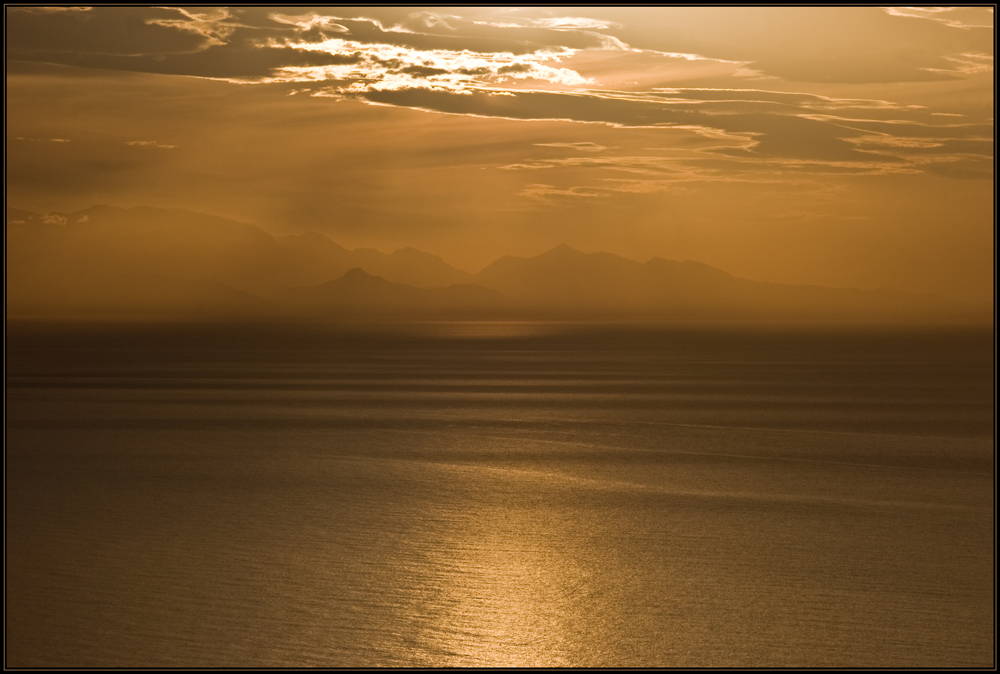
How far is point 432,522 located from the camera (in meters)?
13.9

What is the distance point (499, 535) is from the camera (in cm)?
1309

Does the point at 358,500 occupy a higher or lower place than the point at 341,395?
higher

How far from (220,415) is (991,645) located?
75.6ft

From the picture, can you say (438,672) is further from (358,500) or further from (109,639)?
(358,500)

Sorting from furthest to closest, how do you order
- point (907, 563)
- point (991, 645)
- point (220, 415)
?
1. point (220, 415)
2. point (907, 563)
3. point (991, 645)

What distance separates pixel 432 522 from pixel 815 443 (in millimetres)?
11945

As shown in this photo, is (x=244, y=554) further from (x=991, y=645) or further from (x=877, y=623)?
(x=991, y=645)

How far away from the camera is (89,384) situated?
128ft

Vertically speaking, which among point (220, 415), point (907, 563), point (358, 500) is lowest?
point (220, 415)

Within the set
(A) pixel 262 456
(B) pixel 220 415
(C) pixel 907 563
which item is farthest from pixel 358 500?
(B) pixel 220 415

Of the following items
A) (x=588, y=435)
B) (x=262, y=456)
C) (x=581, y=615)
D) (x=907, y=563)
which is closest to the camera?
(x=581, y=615)

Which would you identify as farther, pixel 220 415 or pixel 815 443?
pixel 220 415

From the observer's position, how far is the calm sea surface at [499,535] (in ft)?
30.1

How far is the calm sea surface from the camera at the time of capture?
361 inches
